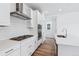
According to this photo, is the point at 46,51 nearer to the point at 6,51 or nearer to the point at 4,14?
the point at 6,51

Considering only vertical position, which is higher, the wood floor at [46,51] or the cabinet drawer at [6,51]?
the cabinet drawer at [6,51]

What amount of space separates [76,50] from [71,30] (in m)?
2.34

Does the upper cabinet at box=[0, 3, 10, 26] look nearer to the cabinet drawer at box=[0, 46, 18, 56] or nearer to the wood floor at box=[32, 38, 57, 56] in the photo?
the cabinet drawer at box=[0, 46, 18, 56]

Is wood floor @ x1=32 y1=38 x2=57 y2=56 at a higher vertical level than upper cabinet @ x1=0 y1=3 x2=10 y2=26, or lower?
lower

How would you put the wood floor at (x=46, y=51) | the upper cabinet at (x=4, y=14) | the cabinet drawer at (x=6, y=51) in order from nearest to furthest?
the cabinet drawer at (x=6, y=51) < the upper cabinet at (x=4, y=14) < the wood floor at (x=46, y=51)

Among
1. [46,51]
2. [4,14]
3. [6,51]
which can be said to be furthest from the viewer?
[46,51]

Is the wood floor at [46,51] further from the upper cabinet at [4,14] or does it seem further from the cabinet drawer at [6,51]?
the upper cabinet at [4,14]

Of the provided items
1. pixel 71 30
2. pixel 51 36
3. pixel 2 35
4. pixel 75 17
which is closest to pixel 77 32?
pixel 71 30

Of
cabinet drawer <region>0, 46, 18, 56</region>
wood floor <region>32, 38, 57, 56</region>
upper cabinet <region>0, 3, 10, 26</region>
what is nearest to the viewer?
cabinet drawer <region>0, 46, 18, 56</region>

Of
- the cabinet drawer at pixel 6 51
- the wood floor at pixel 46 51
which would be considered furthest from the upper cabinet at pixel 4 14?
the wood floor at pixel 46 51

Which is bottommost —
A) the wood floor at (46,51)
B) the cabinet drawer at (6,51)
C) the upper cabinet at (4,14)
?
the wood floor at (46,51)

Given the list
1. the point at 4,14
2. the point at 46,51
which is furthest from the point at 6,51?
the point at 46,51

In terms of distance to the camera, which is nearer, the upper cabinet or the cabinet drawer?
the cabinet drawer

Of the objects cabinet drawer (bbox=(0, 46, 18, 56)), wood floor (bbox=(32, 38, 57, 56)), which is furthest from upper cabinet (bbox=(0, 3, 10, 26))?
wood floor (bbox=(32, 38, 57, 56))
